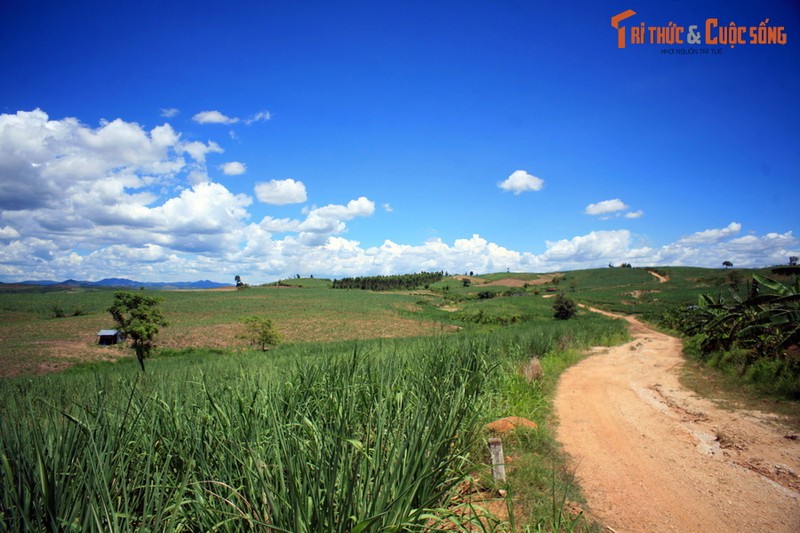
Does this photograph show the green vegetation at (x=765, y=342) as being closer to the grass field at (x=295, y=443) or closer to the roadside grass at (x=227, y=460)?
the grass field at (x=295, y=443)

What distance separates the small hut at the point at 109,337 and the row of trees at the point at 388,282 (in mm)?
118455

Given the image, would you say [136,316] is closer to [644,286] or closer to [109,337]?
[109,337]

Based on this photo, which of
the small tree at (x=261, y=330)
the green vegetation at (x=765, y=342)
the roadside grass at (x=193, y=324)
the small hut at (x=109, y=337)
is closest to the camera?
the green vegetation at (x=765, y=342)

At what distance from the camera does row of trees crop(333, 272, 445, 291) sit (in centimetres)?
16912

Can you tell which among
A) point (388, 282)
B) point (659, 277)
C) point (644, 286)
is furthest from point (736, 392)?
point (388, 282)

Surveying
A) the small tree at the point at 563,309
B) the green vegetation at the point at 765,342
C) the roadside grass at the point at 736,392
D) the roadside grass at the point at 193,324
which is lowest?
the roadside grass at the point at 193,324

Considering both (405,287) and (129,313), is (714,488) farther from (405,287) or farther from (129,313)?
(405,287)

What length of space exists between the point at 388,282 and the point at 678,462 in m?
168

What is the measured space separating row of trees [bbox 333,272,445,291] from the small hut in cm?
11845

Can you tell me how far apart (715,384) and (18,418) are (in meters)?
→ 15.5

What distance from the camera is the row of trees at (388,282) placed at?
555 ft

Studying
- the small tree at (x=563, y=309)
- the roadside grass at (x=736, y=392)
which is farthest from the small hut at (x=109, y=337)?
the small tree at (x=563, y=309)

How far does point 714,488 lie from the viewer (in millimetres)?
5457

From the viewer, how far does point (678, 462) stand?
20.9 ft
